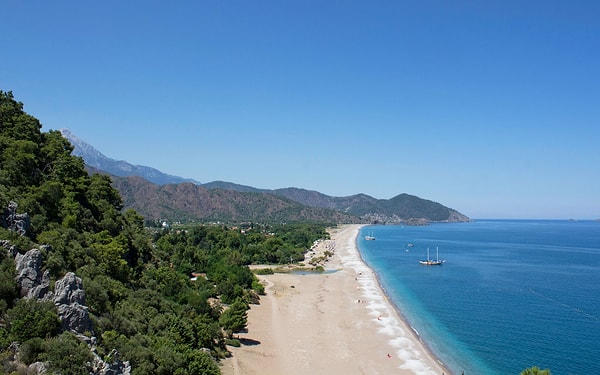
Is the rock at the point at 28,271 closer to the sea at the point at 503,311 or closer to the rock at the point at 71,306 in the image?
the rock at the point at 71,306

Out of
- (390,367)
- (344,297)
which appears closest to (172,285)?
(390,367)

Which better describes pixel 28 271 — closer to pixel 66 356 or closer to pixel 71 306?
pixel 71 306

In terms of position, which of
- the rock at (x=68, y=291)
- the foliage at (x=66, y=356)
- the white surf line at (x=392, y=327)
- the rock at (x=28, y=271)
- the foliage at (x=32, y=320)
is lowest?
the white surf line at (x=392, y=327)

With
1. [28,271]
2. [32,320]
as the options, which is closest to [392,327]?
[28,271]

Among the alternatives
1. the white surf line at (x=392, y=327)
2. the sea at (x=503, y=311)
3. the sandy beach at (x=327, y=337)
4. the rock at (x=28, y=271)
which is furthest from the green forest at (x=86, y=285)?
the sea at (x=503, y=311)

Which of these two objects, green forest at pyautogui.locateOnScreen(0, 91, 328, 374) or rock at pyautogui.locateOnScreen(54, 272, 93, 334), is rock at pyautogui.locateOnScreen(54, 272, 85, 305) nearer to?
rock at pyautogui.locateOnScreen(54, 272, 93, 334)

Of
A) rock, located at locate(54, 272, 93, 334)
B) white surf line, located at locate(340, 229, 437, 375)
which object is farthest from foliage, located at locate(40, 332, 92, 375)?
white surf line, located at locate(340, 229, 437, 375)
